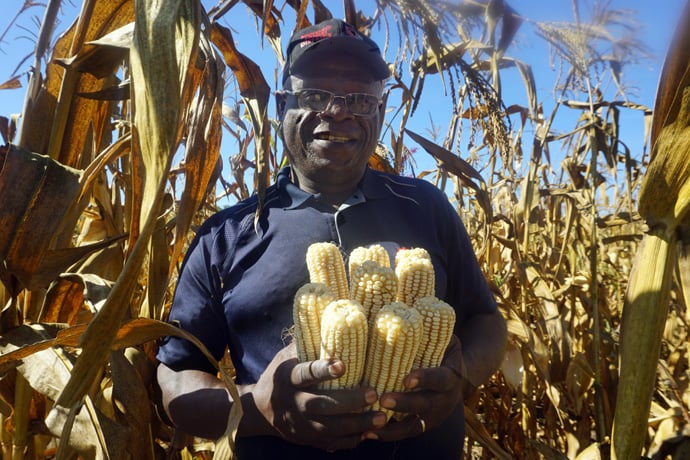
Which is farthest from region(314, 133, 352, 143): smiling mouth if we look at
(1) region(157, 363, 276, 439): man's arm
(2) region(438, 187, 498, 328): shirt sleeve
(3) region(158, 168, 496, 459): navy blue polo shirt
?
(1) region(157, 363, 276, 439): man's arm

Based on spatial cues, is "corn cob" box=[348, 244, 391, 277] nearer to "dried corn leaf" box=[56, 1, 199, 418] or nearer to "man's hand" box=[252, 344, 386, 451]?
"man's hand" box=[252, 344, 386, 451]

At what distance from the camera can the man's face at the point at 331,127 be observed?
1.60 m

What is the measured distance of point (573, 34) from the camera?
1036mm

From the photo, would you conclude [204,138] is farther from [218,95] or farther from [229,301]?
[229,301]

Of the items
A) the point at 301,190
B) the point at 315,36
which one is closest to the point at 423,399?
the point at 301,190

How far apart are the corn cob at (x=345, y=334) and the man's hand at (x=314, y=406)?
0.04 m

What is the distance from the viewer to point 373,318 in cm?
116

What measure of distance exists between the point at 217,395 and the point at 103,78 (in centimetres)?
88

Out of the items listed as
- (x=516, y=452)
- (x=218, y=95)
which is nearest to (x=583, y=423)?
(x=516, y=452)

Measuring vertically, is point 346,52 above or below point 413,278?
above

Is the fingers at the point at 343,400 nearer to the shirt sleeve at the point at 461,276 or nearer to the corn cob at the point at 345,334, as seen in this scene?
the corn cob at the point at 345,334

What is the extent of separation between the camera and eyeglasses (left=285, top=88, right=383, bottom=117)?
161cm

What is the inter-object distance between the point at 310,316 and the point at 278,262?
17.5 inches

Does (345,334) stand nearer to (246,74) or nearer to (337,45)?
(246,74)
